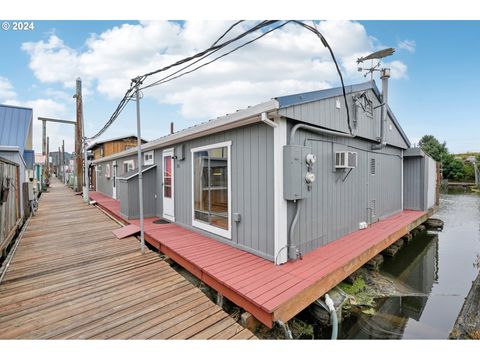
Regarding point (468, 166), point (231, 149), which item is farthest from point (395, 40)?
point (468, 166)

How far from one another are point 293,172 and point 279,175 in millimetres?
194

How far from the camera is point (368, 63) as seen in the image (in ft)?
19.5

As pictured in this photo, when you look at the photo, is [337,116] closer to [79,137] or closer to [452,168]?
[79,137]

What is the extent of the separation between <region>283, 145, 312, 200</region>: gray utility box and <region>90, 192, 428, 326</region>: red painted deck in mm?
1009

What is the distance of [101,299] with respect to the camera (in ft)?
9.14

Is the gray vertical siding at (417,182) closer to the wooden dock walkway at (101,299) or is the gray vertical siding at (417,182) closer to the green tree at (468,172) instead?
the wooden dock walkway at (101,299)

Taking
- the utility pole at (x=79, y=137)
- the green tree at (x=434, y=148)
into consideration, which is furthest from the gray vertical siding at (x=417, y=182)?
the green tree at (x=434, y=148)

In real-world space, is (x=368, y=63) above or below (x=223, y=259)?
above

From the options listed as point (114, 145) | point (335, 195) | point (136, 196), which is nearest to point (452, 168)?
point (335, 195)

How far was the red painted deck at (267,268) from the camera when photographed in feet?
8.30
